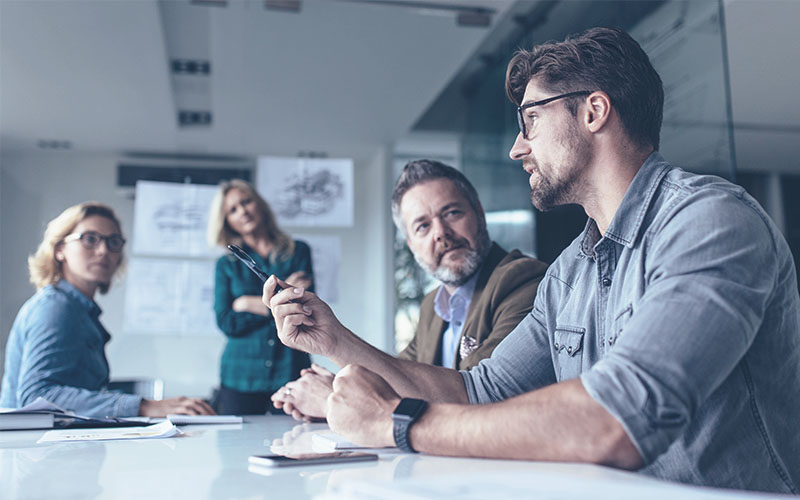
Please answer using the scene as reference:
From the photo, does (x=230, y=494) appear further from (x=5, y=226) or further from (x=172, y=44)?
(x=5, y=226)

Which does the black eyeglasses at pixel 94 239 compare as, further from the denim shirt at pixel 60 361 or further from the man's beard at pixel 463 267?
the man's beard at pixel 463 267

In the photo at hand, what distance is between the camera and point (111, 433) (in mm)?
1283

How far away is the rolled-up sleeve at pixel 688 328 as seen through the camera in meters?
0.79

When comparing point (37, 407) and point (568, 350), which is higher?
point (568, 350)

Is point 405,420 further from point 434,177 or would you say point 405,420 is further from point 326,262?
point 326,262

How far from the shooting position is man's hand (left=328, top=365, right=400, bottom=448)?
934 mm

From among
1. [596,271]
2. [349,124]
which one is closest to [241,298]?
[349,124]

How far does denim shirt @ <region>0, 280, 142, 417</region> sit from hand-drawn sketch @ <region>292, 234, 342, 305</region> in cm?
180

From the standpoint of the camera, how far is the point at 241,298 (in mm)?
2936

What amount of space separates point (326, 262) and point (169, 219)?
0.98 meters

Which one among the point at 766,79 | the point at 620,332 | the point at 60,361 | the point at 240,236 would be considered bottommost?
the point at 60,361

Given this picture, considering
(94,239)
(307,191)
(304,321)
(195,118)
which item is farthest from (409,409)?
(195,118)

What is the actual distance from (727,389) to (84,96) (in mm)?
3956

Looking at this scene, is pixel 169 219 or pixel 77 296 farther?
pixel 169 219
